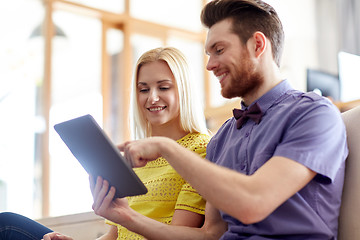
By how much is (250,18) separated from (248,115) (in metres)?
0.29

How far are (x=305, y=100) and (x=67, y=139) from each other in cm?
66

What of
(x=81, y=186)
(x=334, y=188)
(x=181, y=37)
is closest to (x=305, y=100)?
(x=334, y=188)

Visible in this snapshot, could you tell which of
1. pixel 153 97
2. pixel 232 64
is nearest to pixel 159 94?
pixel 153 97

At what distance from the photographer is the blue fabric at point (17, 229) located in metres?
1.65

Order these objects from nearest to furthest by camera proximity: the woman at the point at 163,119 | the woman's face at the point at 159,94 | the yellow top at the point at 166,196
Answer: the yellow top at the point at 166,196
the woman at the point at 163,119
the woman's face at the point at 159,94

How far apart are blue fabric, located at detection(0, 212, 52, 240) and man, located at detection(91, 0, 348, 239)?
15.6 inches

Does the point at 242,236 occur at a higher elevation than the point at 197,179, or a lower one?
lower

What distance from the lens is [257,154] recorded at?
1190 mm

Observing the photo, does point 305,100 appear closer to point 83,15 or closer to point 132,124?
point 132,124

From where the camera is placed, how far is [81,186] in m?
4.82

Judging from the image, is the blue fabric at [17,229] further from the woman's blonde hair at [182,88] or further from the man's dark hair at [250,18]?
the man's dark hair at [250,18]

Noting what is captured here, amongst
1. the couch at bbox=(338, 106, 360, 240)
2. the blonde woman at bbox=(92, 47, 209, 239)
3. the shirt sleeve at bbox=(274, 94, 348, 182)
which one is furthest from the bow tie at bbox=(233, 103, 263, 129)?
the blonde woman at bbox=(92, 47, 209, 239)

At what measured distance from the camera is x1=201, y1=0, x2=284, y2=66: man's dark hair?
136 centimetres

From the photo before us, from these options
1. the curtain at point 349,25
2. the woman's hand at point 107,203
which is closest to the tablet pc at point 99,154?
the woman's hand at point 107,203
